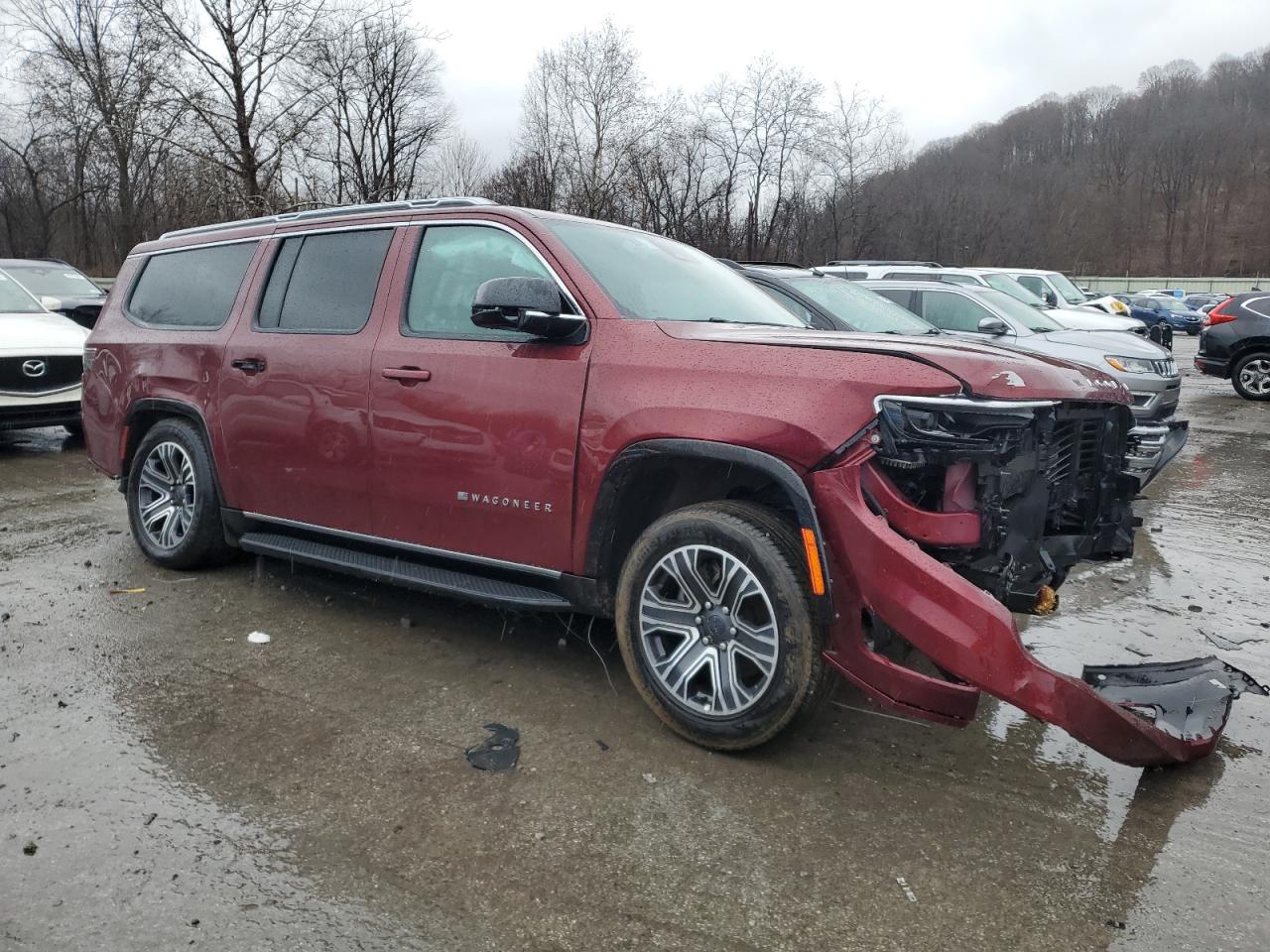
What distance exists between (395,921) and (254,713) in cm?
139

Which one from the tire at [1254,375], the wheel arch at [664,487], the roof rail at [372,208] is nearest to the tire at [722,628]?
the wheel arch at [664,487]

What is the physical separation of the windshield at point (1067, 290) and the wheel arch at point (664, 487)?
49.1 ft

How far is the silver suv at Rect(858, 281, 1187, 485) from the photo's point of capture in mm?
9281

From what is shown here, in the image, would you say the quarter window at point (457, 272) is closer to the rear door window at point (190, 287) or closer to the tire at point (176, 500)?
the rear door window at point (190, 287)

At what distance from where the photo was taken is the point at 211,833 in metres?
2.67

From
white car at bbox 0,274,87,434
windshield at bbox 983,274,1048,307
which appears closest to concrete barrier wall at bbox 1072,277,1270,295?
windshield at bbox 983,274,1048,307

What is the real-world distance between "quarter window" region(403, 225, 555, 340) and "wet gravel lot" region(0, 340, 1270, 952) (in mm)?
1395

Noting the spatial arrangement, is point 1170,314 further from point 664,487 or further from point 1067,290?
point 664,487

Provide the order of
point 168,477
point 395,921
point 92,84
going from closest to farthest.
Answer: point 395,921
point 168,477
point 92,84

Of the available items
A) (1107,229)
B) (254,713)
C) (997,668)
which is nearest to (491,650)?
(254,713)

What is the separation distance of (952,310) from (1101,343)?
1563 millimetres

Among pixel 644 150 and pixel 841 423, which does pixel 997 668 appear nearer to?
pixel 841 423

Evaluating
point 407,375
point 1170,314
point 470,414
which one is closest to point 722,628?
point 470,414

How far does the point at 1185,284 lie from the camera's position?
80.0 meters
